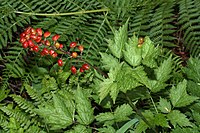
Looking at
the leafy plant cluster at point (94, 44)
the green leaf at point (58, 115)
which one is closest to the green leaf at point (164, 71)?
the leafy plant cluster at point (94, 44)

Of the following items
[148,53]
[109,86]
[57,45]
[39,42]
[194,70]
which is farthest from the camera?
[39,42]

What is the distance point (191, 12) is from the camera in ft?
7.16

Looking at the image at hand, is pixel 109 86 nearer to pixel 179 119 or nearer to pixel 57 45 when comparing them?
pixel 179 119

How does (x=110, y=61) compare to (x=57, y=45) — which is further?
(x=57, y=45)

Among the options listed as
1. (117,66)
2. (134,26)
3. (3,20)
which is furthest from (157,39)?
(3,20)

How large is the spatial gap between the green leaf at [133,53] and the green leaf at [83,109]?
265 mm

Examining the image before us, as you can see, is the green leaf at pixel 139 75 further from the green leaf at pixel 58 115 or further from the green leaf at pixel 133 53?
the green leaf at pixel 58 115

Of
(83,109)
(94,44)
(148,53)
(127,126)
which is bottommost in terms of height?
(127,126)

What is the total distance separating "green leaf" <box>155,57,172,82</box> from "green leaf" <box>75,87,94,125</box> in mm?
323

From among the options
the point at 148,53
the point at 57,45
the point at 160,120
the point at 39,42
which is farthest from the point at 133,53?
the point at 39,42

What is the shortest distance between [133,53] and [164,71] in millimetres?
240

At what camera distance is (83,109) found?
159cm

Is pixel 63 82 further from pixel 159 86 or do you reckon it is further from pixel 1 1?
pixel 159 86

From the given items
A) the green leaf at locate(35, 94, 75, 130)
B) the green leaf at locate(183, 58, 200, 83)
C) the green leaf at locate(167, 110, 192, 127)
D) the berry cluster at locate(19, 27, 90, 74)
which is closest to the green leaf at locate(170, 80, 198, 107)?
the green leaf at locate(167, 110, 192, 127)
